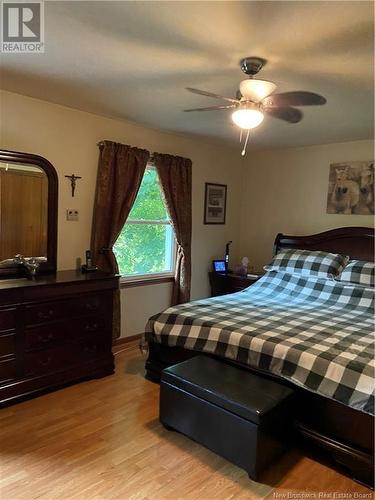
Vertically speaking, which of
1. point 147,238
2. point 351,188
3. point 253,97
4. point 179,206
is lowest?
point 147,238

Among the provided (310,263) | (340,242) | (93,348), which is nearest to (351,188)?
(340,242)

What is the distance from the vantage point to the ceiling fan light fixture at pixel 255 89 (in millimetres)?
2191

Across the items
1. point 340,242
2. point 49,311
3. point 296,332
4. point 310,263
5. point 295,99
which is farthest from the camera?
point 340,242

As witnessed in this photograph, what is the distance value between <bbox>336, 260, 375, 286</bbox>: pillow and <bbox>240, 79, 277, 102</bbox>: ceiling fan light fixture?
2.03 m

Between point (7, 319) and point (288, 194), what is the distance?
11.7ft

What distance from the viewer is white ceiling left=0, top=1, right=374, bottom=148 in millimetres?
1698

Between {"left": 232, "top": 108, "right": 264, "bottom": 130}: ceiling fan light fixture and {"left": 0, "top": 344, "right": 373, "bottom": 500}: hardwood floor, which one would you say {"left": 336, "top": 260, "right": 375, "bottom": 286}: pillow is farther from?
{"left": 232, "top": 108, "right": 264, "bottom": 130}: ceiling fan light fixture

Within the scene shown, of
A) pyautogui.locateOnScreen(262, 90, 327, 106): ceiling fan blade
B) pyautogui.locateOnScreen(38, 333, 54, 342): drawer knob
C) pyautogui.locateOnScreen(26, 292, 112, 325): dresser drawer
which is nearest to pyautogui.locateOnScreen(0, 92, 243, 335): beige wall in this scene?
pyautogui.locateOnScreen(26, 292, 112, 325): dresser drawer

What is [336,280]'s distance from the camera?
12.0 feet

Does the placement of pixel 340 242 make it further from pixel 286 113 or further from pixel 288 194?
pixel 286 113

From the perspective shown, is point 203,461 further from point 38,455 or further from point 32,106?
point 32,106

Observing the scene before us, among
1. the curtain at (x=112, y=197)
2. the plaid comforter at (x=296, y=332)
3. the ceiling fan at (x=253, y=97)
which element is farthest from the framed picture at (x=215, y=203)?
the ceiling fan at (x=253, y=97)

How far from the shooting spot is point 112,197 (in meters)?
3.67

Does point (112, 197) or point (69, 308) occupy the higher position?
point (112, 197)
